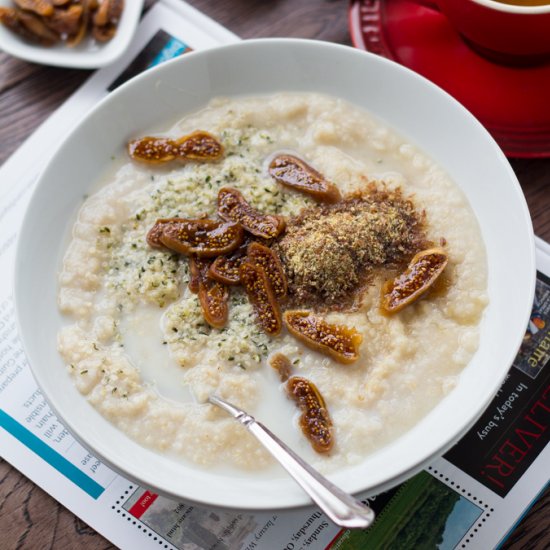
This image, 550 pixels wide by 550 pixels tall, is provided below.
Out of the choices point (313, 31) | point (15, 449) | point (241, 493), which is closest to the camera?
point (241, 493)

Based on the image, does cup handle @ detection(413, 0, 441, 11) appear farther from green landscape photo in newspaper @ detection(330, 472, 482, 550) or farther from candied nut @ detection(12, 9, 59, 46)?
green landscape photo in newspaper @ detection(330, 472, 482, 550)

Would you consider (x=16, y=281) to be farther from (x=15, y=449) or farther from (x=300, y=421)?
(x=300, y=421)

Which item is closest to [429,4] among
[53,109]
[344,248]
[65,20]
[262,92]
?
[262,92]

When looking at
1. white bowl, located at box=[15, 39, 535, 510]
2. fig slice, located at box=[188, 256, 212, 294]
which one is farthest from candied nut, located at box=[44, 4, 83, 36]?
fig slice, located at box=[188, 256, 212, 294]

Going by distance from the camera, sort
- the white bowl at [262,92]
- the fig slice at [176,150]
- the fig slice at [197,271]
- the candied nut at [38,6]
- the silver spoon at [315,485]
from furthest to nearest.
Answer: the candied nut at [38,6] < the fig slice at [176,150] < the fig slice at [197,271] < the white bowl at [262,92] < the silver spoon at [315,485]

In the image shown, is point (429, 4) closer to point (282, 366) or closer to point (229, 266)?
point (229, 266)

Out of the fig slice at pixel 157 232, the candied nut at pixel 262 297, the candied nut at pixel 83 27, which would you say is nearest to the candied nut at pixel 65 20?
the candied nut at pixel 83 27

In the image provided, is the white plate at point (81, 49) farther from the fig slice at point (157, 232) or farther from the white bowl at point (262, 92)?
the fig slice at point (157, 232)

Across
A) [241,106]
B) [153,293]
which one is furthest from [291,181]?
[153,293]
